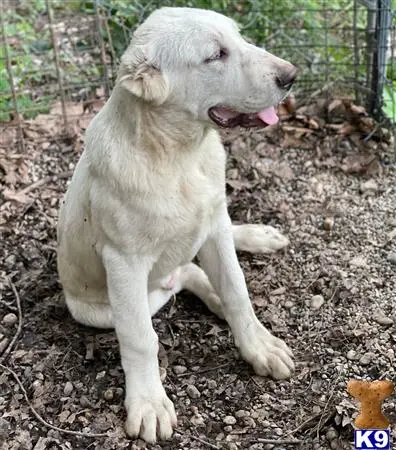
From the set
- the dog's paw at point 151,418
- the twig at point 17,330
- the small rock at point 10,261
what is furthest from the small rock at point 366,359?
the small rock at point 10,261

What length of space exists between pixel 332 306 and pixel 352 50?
2.23 meters

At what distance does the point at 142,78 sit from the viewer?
307 cm

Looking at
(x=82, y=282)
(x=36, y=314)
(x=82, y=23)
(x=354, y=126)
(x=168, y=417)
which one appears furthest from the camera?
(x=82, y=23)

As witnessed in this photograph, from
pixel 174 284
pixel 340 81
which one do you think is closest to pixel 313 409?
pixel 174 284

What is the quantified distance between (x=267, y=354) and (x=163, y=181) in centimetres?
100

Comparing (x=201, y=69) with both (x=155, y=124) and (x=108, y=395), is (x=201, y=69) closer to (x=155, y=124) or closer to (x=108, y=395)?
(x=155, y=124)

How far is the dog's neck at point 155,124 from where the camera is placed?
10.4ft

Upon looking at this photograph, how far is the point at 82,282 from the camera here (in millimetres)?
3842

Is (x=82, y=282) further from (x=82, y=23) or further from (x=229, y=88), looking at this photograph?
(x=82, y=23)

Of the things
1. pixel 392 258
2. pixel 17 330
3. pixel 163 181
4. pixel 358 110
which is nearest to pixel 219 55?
pixel 163 181

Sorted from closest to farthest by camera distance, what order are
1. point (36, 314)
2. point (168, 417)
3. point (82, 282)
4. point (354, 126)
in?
point (168, 417), point (82, 282), point (36, 314), point (354, 126)

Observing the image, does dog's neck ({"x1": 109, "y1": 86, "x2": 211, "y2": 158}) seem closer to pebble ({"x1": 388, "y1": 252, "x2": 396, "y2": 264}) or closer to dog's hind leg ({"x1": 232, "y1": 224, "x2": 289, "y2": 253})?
dog's hind leg ({"x1": 232, "y1": 224, "x2": 289, "y2": 253})

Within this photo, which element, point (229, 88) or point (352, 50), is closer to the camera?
point (229, 88)

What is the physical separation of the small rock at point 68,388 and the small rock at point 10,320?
24.0 inches
